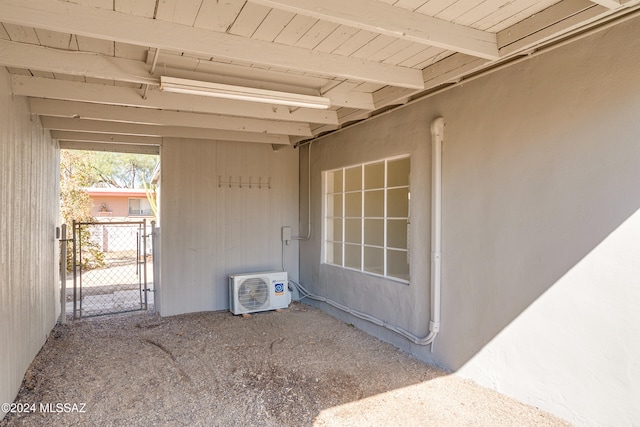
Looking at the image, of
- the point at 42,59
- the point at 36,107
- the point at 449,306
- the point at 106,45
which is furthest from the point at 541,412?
the point at 36,107

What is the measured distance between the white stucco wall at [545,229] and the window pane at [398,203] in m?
1.27

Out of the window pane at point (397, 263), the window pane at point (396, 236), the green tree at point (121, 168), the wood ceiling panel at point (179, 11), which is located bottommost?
the window pane at point (397, 263)

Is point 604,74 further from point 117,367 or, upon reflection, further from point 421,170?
point 117,367

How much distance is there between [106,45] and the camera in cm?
251

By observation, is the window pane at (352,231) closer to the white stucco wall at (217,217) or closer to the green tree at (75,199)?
the white stucco wall at (217,217)

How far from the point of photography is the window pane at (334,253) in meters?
5.04

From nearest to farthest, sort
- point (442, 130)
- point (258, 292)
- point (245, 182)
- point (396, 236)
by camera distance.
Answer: point (442, 130)
point (396, 236)
point (258, 292)
point (245, 182)

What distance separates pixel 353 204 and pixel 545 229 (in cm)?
283

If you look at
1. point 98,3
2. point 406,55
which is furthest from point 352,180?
point 98,3

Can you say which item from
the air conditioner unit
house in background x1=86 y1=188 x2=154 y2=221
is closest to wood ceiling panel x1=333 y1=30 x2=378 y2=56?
the air conditioner unit

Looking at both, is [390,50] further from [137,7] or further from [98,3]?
[98,3]

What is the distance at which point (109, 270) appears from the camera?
890 centimetres

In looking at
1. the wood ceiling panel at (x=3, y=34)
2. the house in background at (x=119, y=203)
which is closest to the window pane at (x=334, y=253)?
the wood ceiling panel at (x=3, y=34)

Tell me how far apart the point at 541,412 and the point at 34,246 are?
420cm
